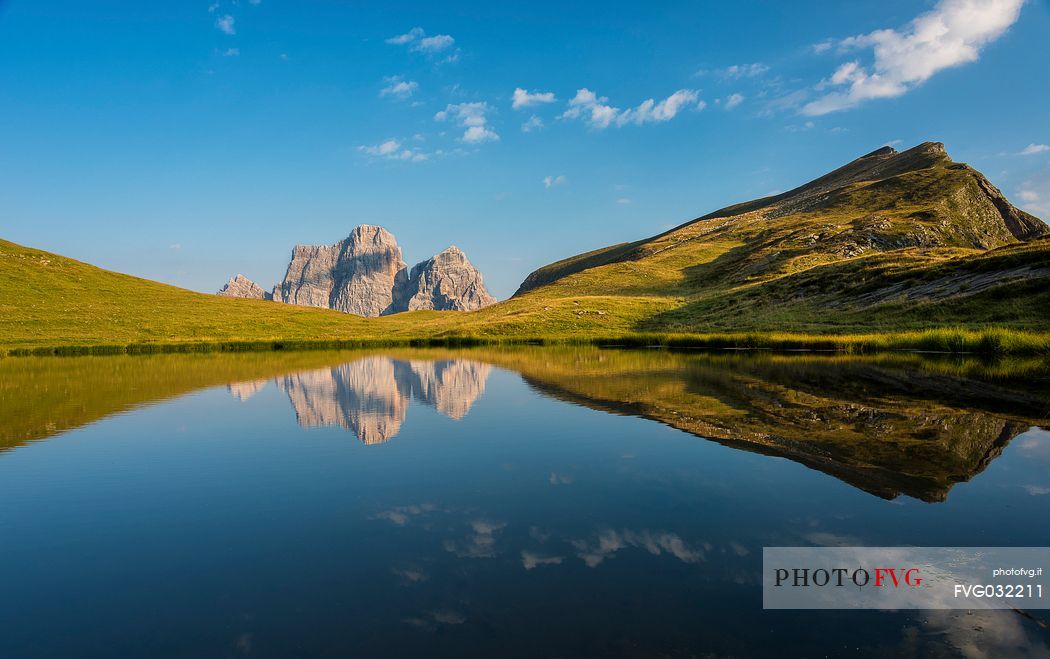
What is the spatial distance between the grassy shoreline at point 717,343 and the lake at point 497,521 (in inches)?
841

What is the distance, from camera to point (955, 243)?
86062 mm

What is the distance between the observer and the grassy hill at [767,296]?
47219 millimetres

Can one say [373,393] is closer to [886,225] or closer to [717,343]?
[717,343]

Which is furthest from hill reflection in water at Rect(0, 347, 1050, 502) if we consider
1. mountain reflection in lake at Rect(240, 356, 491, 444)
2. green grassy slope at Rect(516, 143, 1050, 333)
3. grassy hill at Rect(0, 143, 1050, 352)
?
green grassy slope at Rect(516, 143, 1050, 333)

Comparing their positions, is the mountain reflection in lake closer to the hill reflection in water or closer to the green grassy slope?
the hill reflection in water

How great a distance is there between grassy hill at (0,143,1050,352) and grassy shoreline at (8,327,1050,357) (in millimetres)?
174

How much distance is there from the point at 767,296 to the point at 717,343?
26464 millimetres

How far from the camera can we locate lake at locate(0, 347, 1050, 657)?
17.4 feet

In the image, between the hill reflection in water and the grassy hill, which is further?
the grassy hill

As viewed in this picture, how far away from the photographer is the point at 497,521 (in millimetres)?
8305

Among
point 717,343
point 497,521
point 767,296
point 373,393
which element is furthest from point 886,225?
point 497,521

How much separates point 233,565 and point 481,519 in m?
3.53

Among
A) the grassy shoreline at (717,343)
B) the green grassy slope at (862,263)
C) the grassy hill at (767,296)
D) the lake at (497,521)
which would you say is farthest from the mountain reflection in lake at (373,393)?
the green grassy slope at (862,263)

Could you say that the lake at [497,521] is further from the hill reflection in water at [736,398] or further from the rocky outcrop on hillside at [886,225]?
the rocky outcrop on hillside at [886,225]
